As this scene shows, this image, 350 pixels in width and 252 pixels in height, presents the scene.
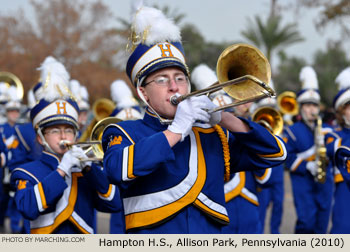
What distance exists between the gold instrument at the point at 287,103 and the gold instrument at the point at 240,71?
7.58 metres

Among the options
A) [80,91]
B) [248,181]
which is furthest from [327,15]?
[248,181]

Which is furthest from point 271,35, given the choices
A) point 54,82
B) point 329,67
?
point 54,82

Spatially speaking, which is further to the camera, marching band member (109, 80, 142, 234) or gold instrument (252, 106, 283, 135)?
marching band member (109, 80, 142, 234)

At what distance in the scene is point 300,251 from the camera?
2877mm

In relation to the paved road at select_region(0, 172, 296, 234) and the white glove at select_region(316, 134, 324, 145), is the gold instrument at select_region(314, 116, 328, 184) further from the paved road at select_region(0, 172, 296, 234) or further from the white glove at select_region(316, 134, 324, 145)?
the paved road at select_region(0, 172, 296, 234)

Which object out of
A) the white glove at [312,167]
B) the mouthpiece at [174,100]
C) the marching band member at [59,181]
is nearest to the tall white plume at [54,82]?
the marching band member at [59,181]

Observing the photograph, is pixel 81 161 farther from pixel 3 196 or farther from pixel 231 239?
pixel 3 196

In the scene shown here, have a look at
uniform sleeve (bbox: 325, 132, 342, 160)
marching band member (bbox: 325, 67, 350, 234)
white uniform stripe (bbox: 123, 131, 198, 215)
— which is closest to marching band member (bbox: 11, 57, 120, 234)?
white uniform stripe (bbox: 123, 131, 198, 215)

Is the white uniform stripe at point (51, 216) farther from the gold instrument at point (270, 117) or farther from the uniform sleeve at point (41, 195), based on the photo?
the gold instrument at point (270, 117)

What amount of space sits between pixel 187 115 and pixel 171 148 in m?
0.19

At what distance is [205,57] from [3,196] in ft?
73.2

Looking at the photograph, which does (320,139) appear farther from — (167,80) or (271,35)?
(271,35)

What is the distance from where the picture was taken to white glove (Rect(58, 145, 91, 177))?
399 centimetres

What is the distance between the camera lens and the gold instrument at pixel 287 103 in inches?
407
